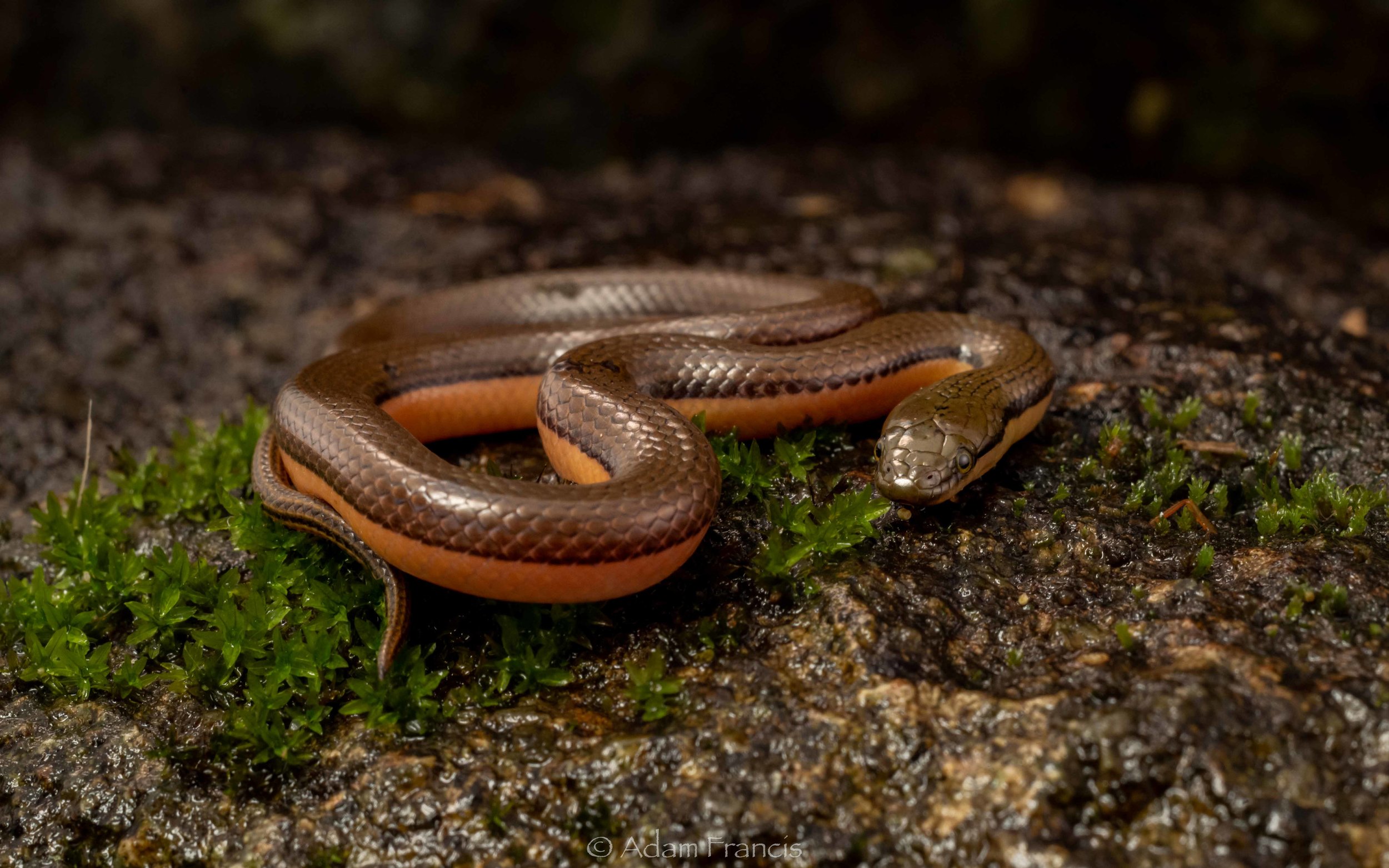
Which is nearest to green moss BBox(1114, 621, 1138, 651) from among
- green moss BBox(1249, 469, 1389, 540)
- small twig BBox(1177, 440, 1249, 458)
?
green moss BBox(1249, 469, 1389, 540)

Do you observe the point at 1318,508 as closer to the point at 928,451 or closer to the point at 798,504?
the point at 928,451

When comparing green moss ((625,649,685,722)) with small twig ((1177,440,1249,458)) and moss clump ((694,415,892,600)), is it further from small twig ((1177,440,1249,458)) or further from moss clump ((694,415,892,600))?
small twig ((1177,440,1249,458))

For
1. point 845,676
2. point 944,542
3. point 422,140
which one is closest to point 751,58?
point 422,140

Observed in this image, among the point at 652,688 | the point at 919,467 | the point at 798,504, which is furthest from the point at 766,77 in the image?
the point at 652,688

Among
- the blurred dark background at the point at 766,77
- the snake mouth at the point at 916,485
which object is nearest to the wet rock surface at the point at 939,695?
the snake mouth at the point at 916,485

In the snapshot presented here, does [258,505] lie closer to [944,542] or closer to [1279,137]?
[944,542]

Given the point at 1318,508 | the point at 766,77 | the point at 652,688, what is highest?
the point at 766,77
